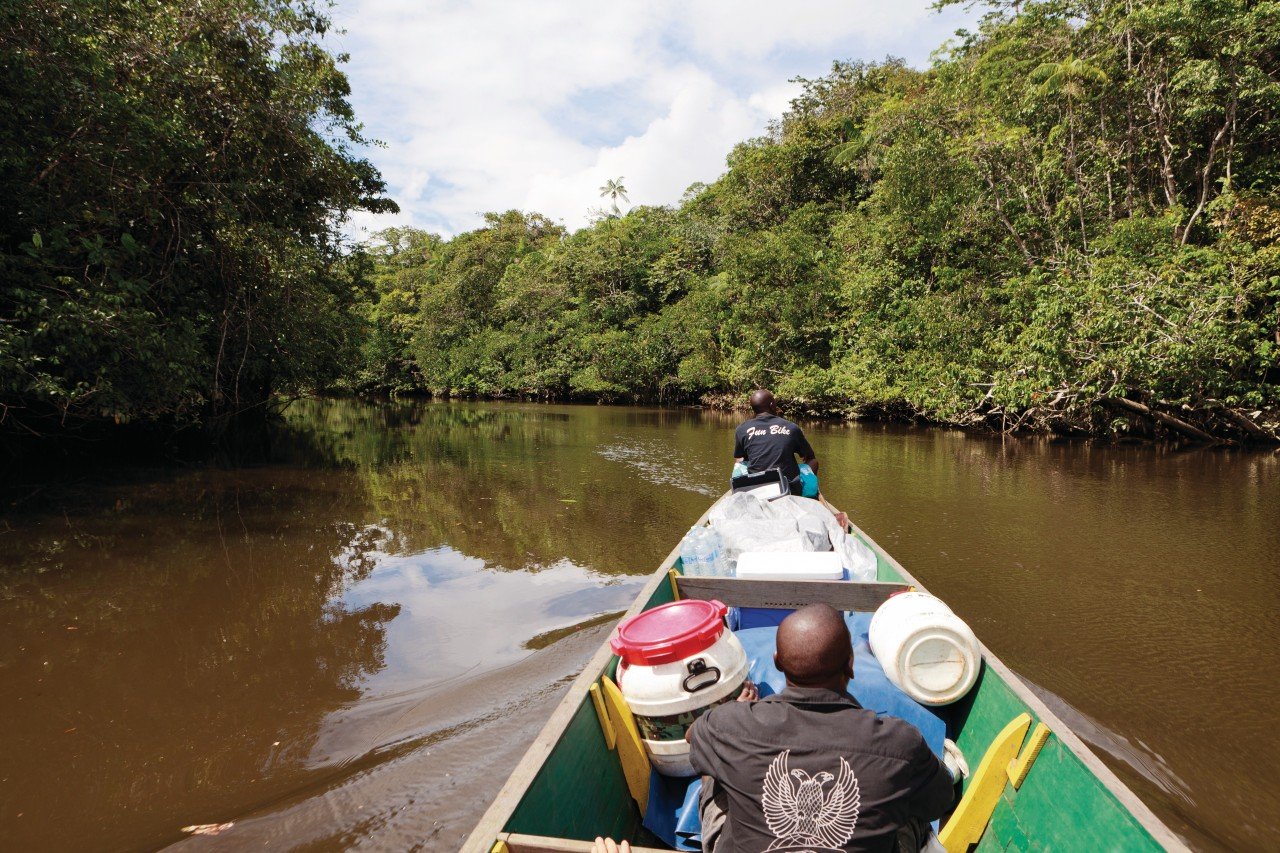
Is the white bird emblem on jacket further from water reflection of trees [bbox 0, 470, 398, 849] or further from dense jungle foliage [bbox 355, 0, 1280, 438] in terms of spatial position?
dense jungle foliage [bbox 355, 0, 1280, 438]

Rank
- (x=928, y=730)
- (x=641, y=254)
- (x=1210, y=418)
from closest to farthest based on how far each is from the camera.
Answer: (x=928, y=730) < (x=1210, y=418) < (x=641, y=254)

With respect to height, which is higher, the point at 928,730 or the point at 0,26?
the point at 0,26

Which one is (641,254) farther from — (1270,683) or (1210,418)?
(1270,683)

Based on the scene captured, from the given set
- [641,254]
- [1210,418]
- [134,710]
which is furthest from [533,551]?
[641,254]

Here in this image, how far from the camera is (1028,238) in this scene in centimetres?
1753

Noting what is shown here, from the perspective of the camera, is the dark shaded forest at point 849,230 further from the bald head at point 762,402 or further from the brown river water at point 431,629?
the bald head at point 762,402

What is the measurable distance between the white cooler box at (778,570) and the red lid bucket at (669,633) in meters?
1.07

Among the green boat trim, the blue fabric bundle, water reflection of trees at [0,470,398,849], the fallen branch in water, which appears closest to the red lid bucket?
the green boat trim

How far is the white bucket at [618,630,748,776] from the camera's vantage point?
7.36 ft

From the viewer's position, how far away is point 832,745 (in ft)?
4.97

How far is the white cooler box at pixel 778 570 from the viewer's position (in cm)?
348

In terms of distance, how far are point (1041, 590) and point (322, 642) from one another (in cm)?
564

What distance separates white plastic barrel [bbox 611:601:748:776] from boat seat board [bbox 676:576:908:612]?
3.17 feet

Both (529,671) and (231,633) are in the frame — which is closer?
(529,671)
